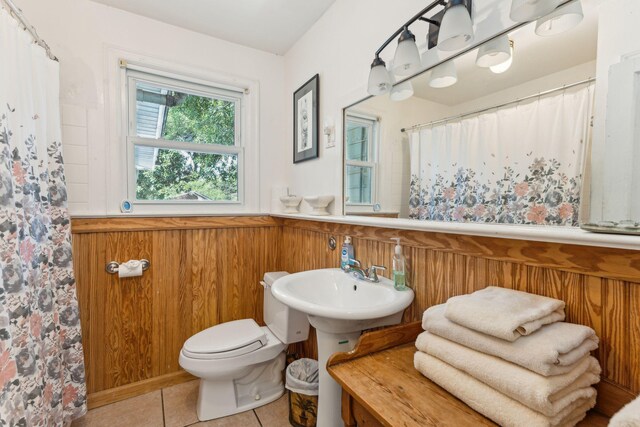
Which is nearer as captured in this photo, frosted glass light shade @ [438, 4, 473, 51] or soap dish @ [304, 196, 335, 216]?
frosted glass light shade @ [438, 4, 473, 51]

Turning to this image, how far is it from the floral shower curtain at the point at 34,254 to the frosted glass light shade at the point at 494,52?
1636mm

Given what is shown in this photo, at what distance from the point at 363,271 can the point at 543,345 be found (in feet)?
2.65

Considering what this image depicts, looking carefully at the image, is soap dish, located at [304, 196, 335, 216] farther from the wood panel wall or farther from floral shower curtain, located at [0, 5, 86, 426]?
floral shower curtain, located at [0, 5, 86, 426]

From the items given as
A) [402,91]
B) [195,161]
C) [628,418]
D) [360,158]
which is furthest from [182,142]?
[628,418]

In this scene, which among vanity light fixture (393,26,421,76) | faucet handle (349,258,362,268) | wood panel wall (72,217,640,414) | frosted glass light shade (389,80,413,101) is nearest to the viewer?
wood panel wall (72,217,640,414)

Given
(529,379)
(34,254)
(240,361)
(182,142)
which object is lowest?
(240,361)

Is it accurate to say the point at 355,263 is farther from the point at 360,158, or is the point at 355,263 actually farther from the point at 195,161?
the point at 195,161

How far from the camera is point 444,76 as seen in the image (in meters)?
1.07

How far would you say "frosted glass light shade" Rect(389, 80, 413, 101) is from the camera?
122cm

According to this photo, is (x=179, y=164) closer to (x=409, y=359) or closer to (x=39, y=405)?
(x=39, y=405)

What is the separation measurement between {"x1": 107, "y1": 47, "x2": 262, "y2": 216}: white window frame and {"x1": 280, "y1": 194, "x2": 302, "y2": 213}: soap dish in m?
0.26

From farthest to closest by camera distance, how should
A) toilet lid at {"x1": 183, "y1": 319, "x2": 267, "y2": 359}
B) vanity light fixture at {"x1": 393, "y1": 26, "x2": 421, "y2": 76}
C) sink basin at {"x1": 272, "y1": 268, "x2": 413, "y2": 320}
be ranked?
toilet lid at {"x1": 183, "y1": 319, "x2": 267, "y2": 359}
vanity light fixture at {"x1": 393, "y1": 26, "x2": 421, "y2": 76}
sink basin at {"x1": 272, "y1": 268, "x2": 413, "y2": 320}

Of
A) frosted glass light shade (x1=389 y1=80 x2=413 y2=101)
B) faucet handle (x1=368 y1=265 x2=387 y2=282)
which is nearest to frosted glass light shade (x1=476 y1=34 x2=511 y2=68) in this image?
frosted glass light shade (x1=389 y1=80 x2=413 y2=101)

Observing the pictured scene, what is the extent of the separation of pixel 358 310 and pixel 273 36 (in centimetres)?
191
